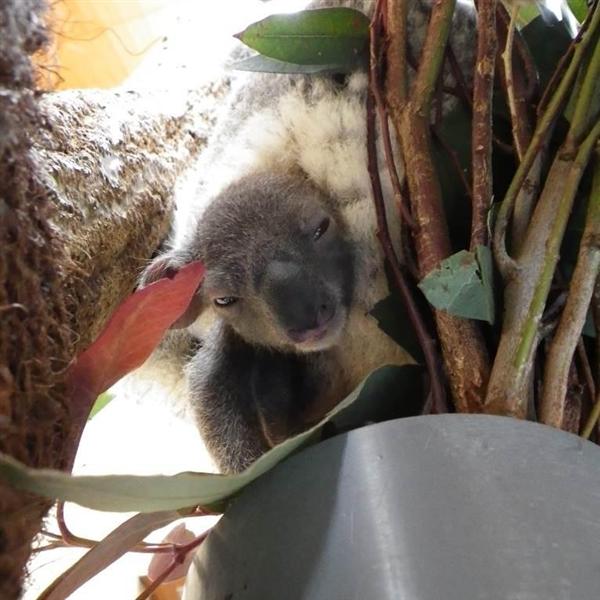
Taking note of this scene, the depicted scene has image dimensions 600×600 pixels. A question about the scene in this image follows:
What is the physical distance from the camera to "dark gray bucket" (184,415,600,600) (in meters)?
0.53

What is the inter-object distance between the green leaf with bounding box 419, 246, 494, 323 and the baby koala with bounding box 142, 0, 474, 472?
304mm

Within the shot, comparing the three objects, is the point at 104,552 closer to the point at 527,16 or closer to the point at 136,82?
the point at 527,16

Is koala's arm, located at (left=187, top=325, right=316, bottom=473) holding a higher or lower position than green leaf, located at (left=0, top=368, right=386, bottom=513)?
lower

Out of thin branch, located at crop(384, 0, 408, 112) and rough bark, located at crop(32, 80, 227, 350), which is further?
rough bark, located at crop(32, 80, 227, 350)

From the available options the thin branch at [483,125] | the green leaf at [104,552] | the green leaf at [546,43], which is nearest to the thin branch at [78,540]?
the green leaf at [104,552]

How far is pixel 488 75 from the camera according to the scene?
31.4 inches

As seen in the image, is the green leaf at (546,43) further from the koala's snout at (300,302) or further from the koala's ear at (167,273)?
the koala's ear at (167,273)

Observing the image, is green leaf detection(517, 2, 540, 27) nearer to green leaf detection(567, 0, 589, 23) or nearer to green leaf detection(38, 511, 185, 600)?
green leaf detection(567, 0, 589, 23)

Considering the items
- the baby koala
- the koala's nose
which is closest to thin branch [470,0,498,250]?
the baby koala

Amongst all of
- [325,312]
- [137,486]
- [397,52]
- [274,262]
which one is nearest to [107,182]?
[274,262]

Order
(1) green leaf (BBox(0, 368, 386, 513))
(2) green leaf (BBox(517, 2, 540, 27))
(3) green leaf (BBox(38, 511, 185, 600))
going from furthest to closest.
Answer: (2) green leaf (BBox(517, 2, 540, 27))
(3) green leaf (BBox(38, 511, 185, 600))
(1) green leaf (BBox(0, 368, 386, 513))

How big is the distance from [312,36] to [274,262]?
0.35 m

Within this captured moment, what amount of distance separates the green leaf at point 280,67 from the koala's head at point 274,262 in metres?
0.25

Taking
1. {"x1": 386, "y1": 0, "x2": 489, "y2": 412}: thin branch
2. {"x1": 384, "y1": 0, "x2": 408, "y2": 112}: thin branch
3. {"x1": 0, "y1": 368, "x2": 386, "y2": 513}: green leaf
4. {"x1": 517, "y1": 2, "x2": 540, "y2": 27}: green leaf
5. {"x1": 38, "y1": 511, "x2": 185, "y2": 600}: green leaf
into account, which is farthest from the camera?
{"x1": 517, "y1": 2, "x2": 540, "y2": 27}: green leaf
